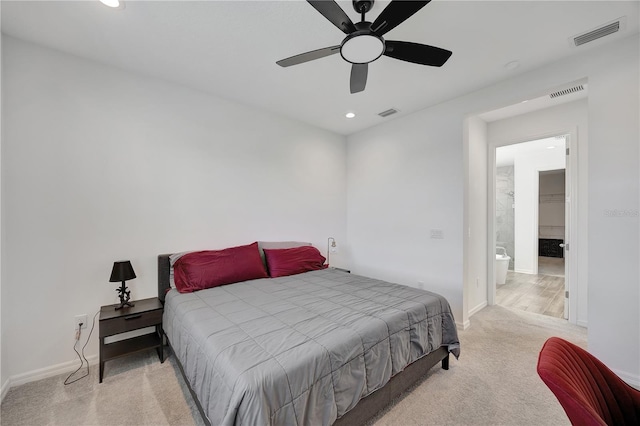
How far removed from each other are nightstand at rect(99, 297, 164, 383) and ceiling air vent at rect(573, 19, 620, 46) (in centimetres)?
439

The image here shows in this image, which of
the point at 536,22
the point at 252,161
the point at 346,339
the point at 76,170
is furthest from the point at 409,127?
the point at 76,170

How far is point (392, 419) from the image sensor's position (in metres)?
1.73

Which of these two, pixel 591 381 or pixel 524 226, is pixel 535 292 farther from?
pixel 591 381

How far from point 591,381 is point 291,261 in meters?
2.65

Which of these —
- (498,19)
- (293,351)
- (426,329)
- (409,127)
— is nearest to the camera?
(293,351)

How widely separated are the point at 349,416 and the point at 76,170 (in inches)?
119

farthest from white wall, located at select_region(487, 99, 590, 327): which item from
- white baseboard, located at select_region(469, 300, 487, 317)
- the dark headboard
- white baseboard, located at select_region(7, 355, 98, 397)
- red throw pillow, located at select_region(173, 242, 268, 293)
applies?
white baseboard, located at select_region(7, 355, 98, 397)

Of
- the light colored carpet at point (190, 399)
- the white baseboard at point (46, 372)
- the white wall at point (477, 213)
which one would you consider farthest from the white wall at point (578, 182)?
the white baseboard at point (46, 372)

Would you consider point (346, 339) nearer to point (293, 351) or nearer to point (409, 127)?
point (293, 351)

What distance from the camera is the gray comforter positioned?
47.5 inches

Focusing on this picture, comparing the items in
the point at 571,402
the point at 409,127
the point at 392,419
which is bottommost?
the point at 392,419

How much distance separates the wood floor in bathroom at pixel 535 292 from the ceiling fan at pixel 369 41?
13.0ft

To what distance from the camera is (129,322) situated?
221 centimetres

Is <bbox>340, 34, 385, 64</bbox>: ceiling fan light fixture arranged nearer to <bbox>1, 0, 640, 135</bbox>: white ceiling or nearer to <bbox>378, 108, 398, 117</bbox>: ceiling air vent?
<bbox>1, 0, 640, 135</bbox>: white ceiling
